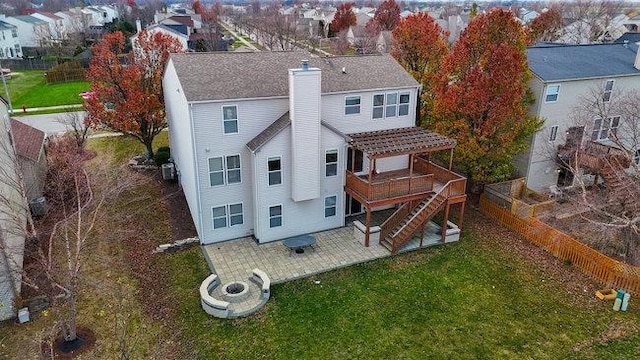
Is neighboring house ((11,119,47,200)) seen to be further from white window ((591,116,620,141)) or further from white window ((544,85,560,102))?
white window ((591,116,620,141))

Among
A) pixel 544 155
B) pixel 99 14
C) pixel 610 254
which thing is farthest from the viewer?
pixel 99 14

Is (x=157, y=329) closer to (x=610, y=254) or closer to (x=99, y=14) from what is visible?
(x=610, y=254)

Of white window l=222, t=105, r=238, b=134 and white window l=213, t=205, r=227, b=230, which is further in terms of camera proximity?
white window l=213, t=205, r=227, b=230

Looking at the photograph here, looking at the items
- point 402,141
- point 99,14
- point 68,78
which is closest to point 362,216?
point 402,141

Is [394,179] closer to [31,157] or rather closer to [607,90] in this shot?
[607,90]

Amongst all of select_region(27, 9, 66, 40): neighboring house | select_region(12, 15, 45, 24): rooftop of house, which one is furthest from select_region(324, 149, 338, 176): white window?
select_region(12, 15, 45, 24): rooftop of house

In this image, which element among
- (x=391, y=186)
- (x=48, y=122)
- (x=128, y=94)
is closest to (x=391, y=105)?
(x=391, y=186)

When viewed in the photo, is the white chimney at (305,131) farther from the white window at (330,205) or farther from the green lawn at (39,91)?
the green lawn at (39,91)
